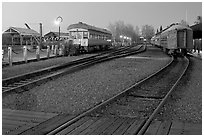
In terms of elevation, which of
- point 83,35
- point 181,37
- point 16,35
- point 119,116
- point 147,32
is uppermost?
point 147,32

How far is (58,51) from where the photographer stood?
80.4 feet

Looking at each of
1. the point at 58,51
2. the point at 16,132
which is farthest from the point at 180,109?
the point at 58,51

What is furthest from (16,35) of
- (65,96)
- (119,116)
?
(119,116)

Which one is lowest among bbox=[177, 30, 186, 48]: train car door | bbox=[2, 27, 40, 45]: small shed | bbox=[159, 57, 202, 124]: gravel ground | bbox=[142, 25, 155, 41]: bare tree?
bbox=[159, 57, 202, 124]: gravel ground

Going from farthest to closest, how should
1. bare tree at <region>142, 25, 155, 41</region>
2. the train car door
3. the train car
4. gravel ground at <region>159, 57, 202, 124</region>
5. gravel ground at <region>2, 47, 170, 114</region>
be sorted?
bare tree at <region>142, 25, 155, 41</region>
the train car
the train car door
gravel ground at <region>2, 47, 170, 114</region>
gravel ground at <region>159, 57, 202, 124</region>

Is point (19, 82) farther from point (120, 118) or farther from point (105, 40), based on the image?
point (105, 40)

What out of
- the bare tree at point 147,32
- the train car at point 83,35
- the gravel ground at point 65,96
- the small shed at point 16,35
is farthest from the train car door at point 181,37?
the bare tree at point 147,32

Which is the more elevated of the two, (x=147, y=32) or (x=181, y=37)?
(x=147, y=32)

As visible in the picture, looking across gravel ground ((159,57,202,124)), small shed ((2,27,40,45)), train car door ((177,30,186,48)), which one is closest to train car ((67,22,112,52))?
train car door ((177,30,186,48))

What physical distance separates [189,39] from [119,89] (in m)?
15.9

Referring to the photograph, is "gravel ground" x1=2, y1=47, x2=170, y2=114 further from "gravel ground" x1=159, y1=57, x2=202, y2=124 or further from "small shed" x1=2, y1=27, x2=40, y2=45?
"small shed" x1=2, y1=27, x2=40, y2=45

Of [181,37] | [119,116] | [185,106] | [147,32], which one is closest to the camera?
[119,116]

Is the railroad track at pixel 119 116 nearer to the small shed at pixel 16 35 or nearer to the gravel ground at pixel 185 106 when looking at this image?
the gravel ground at pixel 185 106

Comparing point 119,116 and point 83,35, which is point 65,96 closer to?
point 119,116
